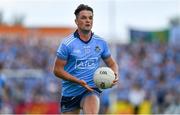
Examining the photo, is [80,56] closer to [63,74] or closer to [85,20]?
[63,74]

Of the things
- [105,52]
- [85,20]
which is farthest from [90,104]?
[85,20]

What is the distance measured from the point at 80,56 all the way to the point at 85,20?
1.86ft

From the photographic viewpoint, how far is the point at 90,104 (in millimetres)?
11477

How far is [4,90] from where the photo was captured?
19.1m

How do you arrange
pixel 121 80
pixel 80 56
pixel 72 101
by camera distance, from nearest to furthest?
pixel 80 56, pixel 72 101, pixel 121 80

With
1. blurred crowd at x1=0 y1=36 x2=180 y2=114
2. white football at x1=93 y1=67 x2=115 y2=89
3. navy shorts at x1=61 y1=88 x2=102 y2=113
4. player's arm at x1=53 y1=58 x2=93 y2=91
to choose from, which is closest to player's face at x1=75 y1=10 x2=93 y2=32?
player's arm at x1=53 y1=58 x2=93 y2=91

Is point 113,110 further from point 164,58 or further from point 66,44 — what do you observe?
point 66,44

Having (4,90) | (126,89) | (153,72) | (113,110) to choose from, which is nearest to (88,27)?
(4,90)

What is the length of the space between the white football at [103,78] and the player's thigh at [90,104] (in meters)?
0.37

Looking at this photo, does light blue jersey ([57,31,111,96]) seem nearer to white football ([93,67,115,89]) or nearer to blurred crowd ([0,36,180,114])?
white football ([93,67,115,89])

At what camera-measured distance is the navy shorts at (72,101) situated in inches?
458

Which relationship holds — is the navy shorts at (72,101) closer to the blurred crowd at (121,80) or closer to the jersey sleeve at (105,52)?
the jersey sleeve at (105,52)

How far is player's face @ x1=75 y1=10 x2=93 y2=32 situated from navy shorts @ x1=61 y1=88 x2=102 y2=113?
1.00 metres

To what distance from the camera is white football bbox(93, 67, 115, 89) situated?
438 inches
